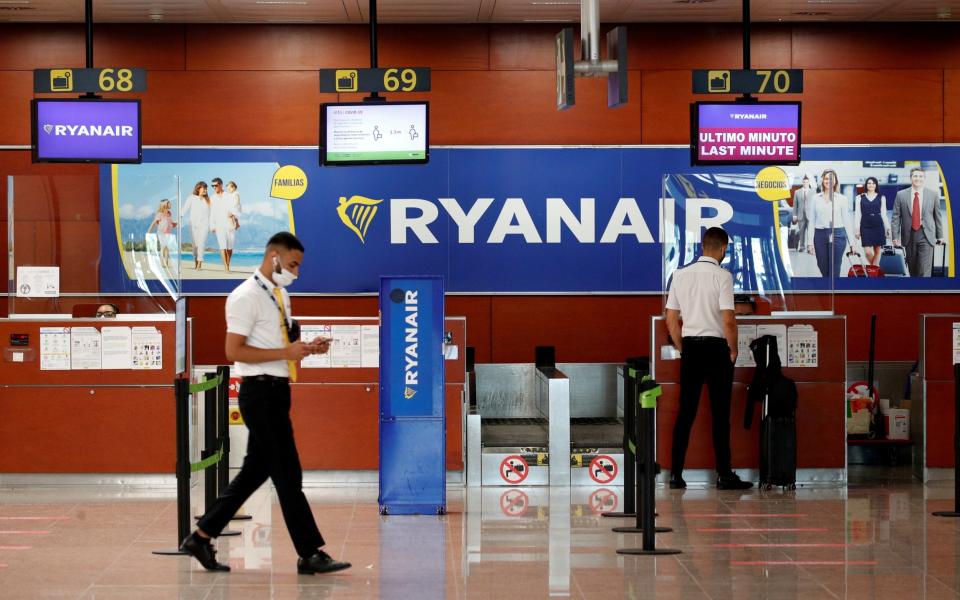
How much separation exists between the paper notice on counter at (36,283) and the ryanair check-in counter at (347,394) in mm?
1756

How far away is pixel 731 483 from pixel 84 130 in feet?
17.5

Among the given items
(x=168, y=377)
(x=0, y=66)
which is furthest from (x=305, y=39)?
(x=168, y=377)

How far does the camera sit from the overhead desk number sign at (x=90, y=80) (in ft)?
29.5

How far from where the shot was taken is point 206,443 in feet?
23.6

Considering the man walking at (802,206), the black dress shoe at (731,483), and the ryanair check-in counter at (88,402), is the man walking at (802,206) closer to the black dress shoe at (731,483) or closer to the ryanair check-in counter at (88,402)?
the black dress shoe at (731,483)

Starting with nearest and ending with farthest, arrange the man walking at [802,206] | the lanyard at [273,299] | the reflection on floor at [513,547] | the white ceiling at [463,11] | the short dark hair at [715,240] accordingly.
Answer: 1. the reflection on floor at [513,547]
2. the lanyard at [273,299]
3. the short dark hair at [715,240]
4. the white ceiling at [463,11]
5. the man walking at [802,206]

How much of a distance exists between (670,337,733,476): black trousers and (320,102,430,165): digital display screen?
244cm

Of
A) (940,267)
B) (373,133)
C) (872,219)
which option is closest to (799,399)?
(872,219)

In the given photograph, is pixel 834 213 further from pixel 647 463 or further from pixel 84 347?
pixel 84 347

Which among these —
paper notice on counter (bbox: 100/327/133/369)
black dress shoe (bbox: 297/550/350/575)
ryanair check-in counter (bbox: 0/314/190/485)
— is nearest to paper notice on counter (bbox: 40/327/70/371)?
ryanair check-in counter (bbox: 0/314/190/485)

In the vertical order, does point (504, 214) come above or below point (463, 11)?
below

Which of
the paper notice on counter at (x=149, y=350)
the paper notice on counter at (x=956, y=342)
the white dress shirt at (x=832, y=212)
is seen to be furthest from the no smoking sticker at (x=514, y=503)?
the white dress shirt at (x=832, y=212)

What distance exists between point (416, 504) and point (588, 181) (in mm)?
4128

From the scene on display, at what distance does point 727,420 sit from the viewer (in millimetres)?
9047
